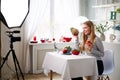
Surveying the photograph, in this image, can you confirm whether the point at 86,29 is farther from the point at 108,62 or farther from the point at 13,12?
the point at 13,12

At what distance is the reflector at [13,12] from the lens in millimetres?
3605

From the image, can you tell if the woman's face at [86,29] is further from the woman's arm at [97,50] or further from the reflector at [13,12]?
the reflector at [13,12]

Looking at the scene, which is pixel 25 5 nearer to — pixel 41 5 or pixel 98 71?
pixel 41 5

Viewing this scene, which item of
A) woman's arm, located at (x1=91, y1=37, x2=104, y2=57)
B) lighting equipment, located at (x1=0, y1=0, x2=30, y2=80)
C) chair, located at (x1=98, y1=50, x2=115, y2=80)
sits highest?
lighting equipment, located at (x1=0, y1=0, x2=30, y2=80)

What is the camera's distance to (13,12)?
368 cm

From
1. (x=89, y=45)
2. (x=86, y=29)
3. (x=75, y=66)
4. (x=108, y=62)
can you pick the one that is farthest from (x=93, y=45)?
(x=108, y=62)

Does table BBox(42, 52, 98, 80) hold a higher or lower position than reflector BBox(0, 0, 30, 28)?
lower

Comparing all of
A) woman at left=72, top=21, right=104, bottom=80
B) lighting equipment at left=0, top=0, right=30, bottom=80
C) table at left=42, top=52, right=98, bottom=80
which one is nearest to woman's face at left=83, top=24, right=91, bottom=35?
woman at left=72, top=21, right=104, bottom=80

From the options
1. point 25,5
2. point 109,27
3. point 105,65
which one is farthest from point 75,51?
point 109,27

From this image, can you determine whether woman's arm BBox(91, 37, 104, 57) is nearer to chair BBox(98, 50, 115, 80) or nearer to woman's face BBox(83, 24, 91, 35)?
woman's face BBox(83, 24, 91, 35)

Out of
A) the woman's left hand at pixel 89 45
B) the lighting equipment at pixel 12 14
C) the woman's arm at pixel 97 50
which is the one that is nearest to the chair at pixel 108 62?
the woman's arm at pixel 97 50

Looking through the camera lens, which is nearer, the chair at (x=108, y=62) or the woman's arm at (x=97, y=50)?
the woman's arm at (x=97, y=50)

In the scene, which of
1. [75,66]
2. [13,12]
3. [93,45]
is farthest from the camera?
[13,12]

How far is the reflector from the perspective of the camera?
3.61m
